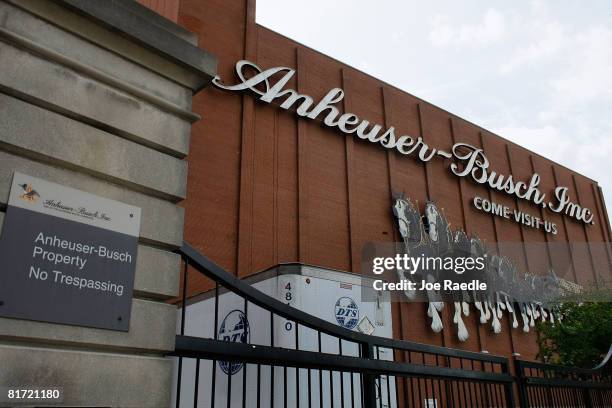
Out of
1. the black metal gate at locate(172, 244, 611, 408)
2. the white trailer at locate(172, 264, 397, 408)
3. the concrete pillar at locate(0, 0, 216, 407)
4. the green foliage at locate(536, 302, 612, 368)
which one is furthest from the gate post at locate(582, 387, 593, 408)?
the concrete pillar at locate(0, 0, 216, 407)

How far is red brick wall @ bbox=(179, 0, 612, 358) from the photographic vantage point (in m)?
16.1

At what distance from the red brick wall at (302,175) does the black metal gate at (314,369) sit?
7.25 meters

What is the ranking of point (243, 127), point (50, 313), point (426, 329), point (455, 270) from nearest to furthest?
point (50, 313), point (243, 127), point (426, 329), point (455, 270)

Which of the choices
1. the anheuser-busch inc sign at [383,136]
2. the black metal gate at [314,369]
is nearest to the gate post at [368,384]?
the black metal gate at [314,369]

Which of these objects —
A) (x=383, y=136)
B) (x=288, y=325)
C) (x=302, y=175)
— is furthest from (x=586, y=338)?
(x=383, y=136)

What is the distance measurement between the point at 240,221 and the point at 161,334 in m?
12.2

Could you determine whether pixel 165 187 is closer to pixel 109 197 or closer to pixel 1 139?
pixel 109 197

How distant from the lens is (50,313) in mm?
3457

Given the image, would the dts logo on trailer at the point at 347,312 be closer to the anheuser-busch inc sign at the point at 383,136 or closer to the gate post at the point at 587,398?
the gate post at the point at 587,398

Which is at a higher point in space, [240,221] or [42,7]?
[240,221]

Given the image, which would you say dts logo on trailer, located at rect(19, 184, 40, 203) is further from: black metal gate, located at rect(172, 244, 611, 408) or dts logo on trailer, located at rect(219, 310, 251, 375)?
dts logo on trailer, located at rect(219, 310, 251, 375)

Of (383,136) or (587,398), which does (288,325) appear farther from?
(383,136)

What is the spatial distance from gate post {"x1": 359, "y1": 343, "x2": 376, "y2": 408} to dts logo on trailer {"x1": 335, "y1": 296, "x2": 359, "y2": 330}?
287 centimetres

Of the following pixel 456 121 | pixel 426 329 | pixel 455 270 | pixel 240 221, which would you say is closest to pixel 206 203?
pixel 240 221
